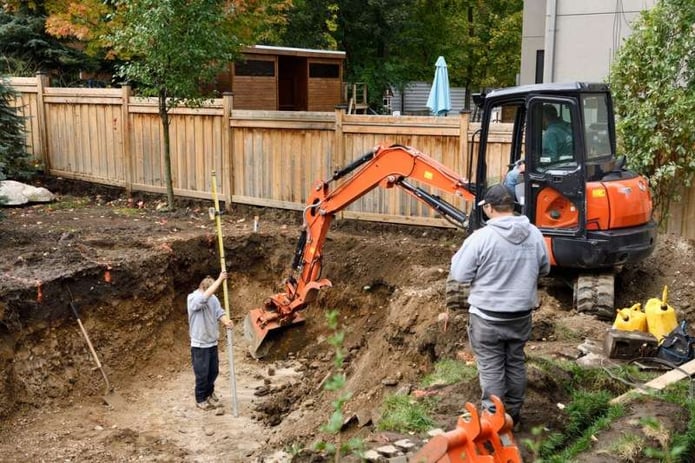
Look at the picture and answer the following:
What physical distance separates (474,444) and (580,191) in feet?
13.7

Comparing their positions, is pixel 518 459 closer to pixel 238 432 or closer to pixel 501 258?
pixel 501 258

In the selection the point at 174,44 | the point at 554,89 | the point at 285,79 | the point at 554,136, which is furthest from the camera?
the point at 285,79

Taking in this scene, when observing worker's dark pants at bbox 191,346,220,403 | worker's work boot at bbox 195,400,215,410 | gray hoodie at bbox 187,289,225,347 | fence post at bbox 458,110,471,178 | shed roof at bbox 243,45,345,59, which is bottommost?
worker's work boot at bbox 195,400,215,410

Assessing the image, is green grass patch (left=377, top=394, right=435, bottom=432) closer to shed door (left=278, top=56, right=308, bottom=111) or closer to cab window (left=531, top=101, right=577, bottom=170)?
cab window (left=531, top=101, right=577, bottom=170)

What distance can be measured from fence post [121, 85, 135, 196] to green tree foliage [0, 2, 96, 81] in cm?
487

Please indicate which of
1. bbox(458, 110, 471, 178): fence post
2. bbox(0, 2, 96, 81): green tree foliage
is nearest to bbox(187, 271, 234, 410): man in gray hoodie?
bbox(458, 110, 471, 178): fence post

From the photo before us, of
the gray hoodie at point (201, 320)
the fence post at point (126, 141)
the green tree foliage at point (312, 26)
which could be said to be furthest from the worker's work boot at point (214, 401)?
the green tree foliage at point (312, 26)

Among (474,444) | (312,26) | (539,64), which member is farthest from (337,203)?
(312,26)

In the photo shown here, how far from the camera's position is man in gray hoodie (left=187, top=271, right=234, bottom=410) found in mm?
8734

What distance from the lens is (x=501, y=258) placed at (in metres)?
5.17

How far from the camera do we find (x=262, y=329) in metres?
10.1

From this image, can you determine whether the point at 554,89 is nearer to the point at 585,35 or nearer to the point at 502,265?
the point at 502,265

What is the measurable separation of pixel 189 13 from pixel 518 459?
9965 mm

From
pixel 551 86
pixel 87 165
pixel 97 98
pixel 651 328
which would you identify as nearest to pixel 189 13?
pixel 97 98
